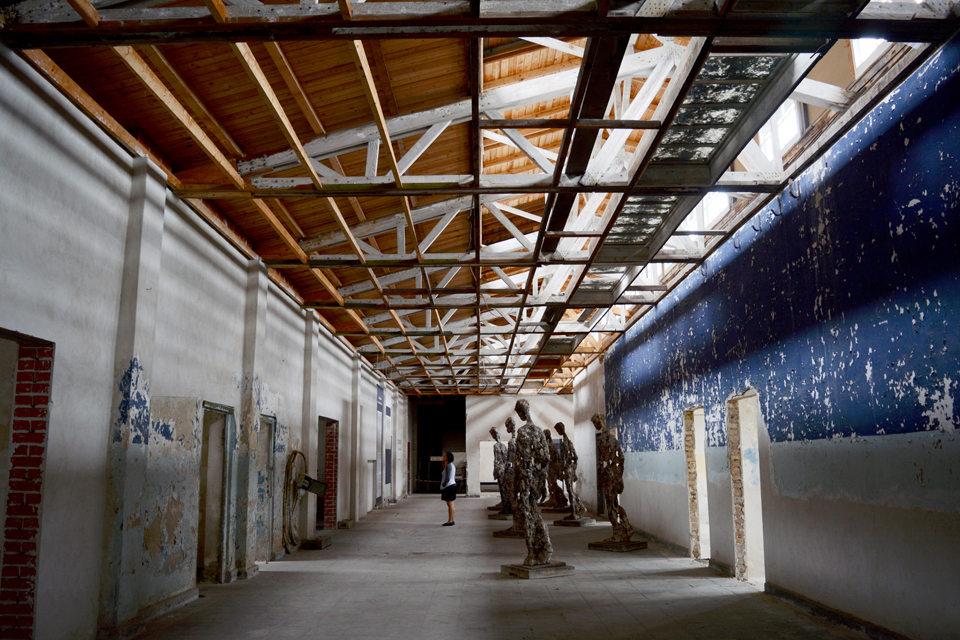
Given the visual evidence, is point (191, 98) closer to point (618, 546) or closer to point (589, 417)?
point (618, 546)

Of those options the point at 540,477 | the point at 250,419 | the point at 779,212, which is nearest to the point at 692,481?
the point at 540,477

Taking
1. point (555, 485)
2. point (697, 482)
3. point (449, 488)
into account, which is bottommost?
point (555, 485)

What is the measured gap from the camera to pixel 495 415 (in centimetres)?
2997

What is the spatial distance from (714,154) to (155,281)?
6.02m

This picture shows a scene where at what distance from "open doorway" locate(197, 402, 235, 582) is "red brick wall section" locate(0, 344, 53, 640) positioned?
390 cm

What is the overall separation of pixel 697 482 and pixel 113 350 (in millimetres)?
9001

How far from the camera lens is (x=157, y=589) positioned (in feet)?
23.0

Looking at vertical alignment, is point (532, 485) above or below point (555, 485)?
above

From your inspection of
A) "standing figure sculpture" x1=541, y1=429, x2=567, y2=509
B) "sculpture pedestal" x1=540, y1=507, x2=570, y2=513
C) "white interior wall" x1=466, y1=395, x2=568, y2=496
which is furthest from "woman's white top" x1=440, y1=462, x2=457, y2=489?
"white interior wall" x1=466, y1=395, x2=568, y2=496

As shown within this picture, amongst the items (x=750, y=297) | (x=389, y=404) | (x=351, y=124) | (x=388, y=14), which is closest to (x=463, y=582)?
(x=750, y=297)

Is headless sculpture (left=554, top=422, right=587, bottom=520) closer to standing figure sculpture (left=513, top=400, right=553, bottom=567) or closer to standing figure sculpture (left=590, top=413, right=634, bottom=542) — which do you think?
standing figure sculpture (left=590, top=413, right=634, bottom=542)

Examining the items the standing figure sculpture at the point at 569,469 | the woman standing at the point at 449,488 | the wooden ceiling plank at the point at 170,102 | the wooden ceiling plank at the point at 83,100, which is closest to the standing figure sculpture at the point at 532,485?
the wooden ceiling plank at the point at 170,102

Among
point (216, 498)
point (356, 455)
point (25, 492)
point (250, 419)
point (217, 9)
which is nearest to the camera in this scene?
point (217, 9)

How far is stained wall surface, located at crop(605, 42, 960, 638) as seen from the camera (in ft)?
15.9
